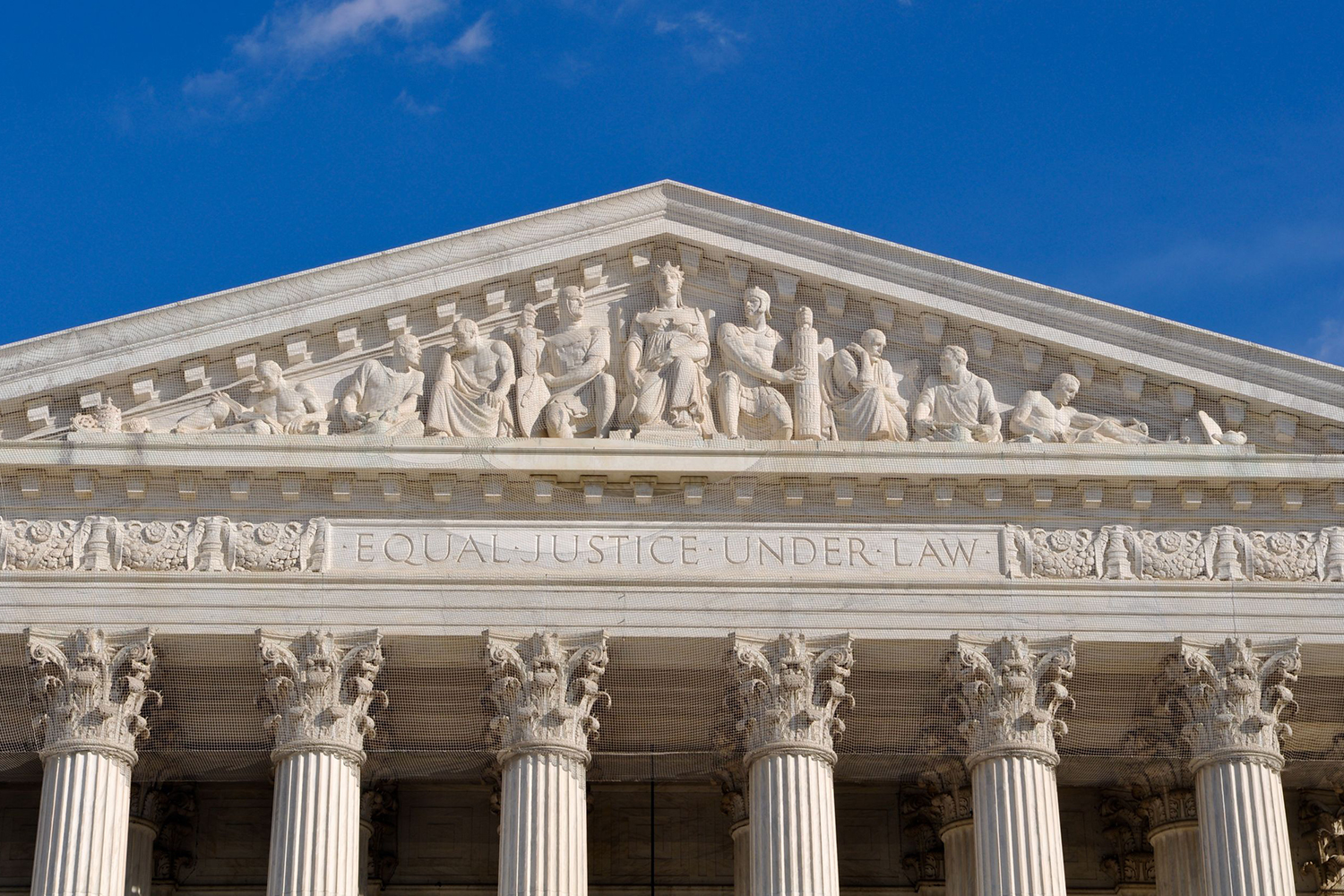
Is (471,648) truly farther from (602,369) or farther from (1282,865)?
(1282,865)

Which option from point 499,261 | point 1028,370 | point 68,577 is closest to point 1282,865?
point 1028,370

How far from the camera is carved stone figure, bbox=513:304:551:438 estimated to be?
3550cm

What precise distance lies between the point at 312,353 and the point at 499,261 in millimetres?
2898

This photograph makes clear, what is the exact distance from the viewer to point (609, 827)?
1527 inches

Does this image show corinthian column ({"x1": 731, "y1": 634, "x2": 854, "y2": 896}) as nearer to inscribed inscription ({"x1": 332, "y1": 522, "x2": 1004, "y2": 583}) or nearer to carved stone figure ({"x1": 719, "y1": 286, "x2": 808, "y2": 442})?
inscribed inscription ({"x1": 332, "y1": 522, "x2": 1004, "y2": 583})

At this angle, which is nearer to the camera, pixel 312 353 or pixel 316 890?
pixel 316 890

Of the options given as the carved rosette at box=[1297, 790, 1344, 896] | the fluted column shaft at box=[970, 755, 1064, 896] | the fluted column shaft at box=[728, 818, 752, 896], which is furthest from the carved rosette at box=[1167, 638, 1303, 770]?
the fluted column shaft at box=[728, 818, 752, 896]

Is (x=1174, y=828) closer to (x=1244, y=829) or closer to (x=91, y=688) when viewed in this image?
(x=1244, y=829)

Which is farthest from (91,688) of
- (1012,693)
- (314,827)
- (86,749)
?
(1012,693)

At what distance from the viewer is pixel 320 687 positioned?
33750mm

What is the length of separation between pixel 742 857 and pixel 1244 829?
23.9 feet

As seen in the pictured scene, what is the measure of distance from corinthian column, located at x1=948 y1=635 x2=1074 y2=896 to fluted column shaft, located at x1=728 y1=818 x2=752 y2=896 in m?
3.79

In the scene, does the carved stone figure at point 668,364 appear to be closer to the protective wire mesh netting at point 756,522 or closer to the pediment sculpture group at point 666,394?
the pediment sculpture group at point 666,394

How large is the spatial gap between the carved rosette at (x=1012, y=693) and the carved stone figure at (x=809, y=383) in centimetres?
362
